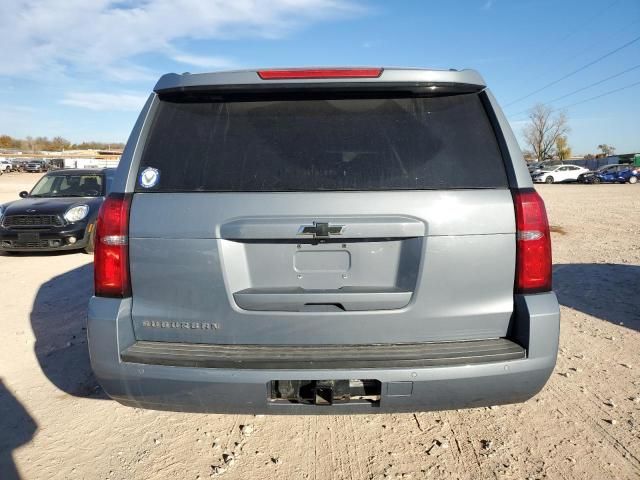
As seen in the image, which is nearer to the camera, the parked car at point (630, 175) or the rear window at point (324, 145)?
the rear window at point (324, 145)

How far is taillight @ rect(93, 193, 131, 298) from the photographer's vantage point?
7.04 ft

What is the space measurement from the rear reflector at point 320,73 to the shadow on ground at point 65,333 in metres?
2.73

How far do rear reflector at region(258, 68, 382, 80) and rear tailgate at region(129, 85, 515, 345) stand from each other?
0.36 metres

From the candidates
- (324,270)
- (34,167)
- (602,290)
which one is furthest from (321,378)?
(34,167)

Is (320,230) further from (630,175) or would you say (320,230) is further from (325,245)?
(630,175)

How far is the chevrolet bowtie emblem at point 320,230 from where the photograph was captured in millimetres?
2080

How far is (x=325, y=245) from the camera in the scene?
84.3 inches

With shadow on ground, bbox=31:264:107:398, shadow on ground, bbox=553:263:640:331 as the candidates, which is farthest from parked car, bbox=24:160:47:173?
shadow on ground, bbox=553:263:640:331

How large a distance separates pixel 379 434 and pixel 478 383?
101 cm

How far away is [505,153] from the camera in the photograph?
2.24 meters

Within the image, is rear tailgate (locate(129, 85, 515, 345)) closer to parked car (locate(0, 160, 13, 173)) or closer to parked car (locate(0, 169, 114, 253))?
parked car (locate(0, 169, 114, 253))

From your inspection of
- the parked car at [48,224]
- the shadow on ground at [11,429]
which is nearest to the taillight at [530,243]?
the shadow on ground at [11,429]

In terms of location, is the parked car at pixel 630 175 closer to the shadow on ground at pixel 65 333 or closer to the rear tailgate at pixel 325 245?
the shadow on ground at pixel 65 333

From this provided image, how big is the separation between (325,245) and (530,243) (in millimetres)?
1039
